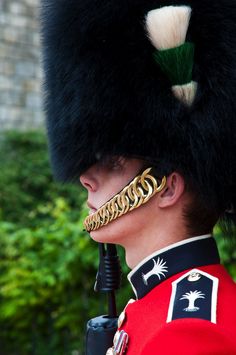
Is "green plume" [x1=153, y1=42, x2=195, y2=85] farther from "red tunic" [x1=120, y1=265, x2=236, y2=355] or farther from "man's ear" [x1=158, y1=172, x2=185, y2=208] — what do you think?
"red tunic" [x1=120, y1=265, x2=236, y2=355]

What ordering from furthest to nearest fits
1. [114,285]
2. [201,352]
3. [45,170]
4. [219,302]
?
[45,170] → [114,285] → [219,302] → [201,352]

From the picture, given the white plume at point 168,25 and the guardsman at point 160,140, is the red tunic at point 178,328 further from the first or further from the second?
the white plume at point 168,25

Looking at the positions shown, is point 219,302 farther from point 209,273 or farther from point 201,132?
point 201,132

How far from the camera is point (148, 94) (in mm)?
1786

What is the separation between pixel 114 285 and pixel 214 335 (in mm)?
542

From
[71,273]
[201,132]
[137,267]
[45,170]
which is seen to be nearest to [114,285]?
[137,267]

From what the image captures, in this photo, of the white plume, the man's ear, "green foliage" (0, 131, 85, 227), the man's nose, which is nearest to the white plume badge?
the white plume

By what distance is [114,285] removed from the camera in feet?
6.72

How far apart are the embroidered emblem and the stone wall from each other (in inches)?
354

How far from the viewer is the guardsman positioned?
1724 mm

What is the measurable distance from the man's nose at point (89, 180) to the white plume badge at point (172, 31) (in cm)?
30

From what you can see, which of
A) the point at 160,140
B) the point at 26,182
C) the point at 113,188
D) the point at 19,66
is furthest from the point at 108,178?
the point at 19,66

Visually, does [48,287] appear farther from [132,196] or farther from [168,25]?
[168,25]

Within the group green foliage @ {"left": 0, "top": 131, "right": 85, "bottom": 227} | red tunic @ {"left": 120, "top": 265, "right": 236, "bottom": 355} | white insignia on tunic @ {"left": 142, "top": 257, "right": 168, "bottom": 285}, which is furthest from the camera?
green foliage @ {"left": 0, "top": 131, "right": 85, "bottom": 227}
